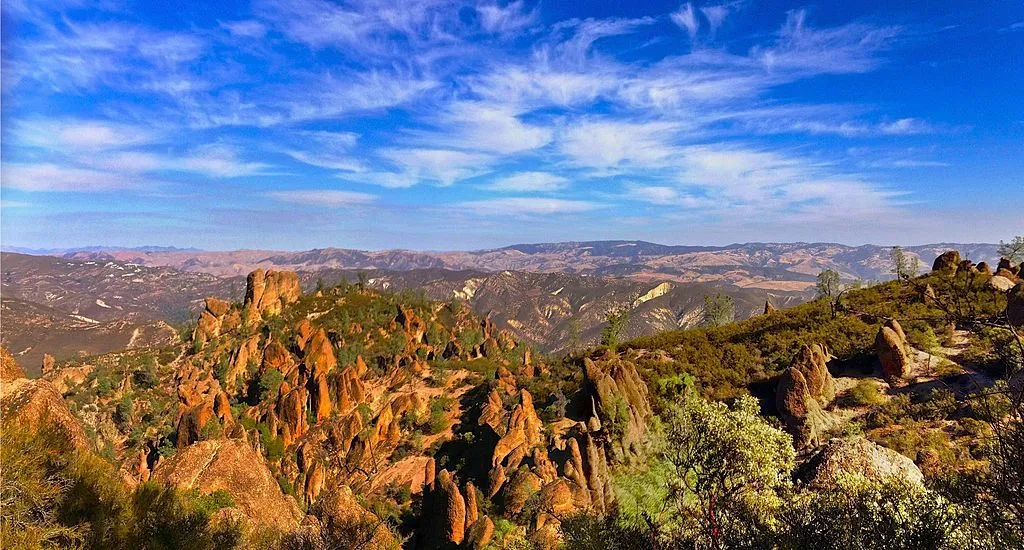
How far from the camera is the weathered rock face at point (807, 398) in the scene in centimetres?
3297

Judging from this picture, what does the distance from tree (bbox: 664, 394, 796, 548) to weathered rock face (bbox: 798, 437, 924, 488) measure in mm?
11071

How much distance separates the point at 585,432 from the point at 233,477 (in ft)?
67.3

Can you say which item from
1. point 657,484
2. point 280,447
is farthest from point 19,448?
point 280,447

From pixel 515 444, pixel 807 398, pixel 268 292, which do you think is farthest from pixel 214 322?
pixel 807 398

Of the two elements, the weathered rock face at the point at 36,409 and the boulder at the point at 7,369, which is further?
the boulder at the point at 7,369

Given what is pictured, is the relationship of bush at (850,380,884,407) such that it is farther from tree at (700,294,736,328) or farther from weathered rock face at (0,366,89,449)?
tree at (700,294,736,328)

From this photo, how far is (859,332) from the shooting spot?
48.6 meters

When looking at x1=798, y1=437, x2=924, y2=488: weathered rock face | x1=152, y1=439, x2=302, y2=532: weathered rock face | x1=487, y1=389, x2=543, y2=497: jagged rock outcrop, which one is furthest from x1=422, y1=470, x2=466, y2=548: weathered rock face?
x1=798, y1=437, x2=924, y2=488: weathered rock face

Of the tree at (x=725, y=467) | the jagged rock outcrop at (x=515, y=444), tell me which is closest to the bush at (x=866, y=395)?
the jagged rock outcrop at (x=515, y=444)

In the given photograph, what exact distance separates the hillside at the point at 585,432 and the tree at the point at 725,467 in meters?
→ 0.09

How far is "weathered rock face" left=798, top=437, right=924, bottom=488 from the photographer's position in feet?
78.1

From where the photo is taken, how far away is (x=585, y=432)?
29.4m

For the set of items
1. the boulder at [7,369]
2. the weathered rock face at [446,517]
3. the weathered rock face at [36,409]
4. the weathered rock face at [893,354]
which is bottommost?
the weathered rock face at [446,517]

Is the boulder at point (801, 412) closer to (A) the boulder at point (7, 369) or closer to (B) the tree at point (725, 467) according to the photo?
(B) the tree at point (725, 467)
